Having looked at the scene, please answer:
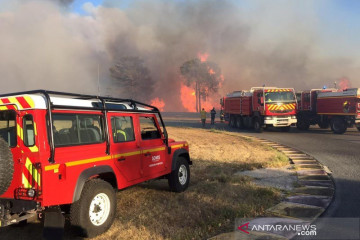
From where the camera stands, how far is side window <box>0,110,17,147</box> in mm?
3643

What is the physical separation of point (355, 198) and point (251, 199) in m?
1.95

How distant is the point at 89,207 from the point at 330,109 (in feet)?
57.7

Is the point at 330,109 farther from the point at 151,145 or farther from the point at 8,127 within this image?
the point at 8,127

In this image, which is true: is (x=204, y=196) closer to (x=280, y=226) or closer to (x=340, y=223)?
(x=280, y=226)

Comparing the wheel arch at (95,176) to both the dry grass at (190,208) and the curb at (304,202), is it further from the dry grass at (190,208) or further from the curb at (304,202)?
the curb at (304,202)

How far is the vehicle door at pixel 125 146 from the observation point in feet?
14.8

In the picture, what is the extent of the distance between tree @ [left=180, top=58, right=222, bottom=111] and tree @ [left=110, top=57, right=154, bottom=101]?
12.5m

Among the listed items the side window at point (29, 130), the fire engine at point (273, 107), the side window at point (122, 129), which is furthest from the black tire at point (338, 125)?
the side window at point (29, 130)

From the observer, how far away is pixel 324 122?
18859mm

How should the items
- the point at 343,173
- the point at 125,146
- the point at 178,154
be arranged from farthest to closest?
the point at 343,173 → the point at 178,154 → the point at 125,146

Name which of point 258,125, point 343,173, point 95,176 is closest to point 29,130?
point 95,176

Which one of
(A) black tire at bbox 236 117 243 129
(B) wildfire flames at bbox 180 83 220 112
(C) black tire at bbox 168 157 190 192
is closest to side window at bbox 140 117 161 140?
(C) black tire at bbox 168 157 190 192

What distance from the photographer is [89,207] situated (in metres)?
3.89

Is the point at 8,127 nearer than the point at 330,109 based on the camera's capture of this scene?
Answer: Yes
